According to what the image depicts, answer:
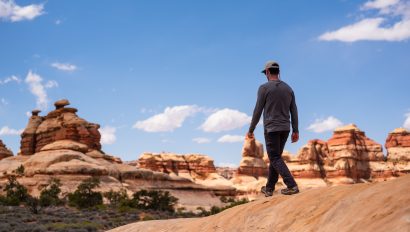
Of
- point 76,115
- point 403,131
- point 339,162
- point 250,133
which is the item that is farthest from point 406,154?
point 250,133

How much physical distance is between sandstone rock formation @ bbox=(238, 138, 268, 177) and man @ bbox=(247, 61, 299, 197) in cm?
10169

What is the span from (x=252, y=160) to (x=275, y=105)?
105 meters

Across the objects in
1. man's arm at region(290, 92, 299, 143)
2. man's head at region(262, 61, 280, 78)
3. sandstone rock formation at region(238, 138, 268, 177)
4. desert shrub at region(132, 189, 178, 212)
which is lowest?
desert shrub at region(132, 189, 178, 212)

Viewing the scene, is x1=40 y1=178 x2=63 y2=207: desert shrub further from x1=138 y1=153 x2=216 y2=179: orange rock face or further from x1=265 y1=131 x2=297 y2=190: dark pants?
x1=138 y1=153 x2=216 y2=179: orange rock face

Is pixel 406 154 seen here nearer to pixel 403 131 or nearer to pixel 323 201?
pixel 403 131

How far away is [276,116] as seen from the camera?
7.24 metres

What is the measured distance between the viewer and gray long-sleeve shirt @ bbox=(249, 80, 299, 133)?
7.22 meters

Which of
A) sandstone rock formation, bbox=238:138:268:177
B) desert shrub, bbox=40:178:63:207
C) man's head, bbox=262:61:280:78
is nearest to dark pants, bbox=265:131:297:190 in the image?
man's head, bbox=262:61:280:78

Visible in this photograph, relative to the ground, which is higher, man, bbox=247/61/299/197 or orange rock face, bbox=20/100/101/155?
orange rock face, bbox=20/100/101/155

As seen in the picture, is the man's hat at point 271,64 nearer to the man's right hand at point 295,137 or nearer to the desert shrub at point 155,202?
the man's right hand at point 295,137

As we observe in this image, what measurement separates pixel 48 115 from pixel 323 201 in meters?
84.6

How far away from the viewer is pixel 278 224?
5531mm

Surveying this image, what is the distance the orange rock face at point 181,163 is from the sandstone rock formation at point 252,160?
58.0 feet

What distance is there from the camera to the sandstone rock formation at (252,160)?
110m
